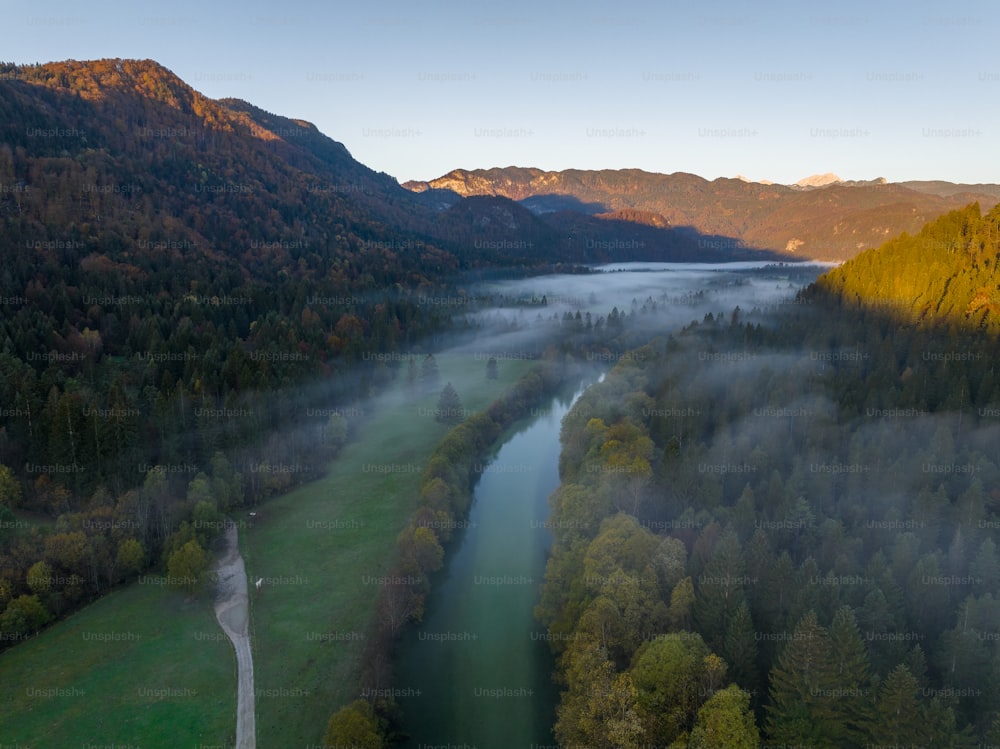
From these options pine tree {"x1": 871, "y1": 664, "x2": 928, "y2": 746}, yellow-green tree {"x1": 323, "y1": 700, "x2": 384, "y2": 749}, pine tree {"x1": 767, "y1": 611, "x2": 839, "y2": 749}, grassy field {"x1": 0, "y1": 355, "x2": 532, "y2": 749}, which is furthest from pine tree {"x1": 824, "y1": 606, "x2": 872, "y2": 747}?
grassy field {"x1": 0, "y1": 355, "x2": 532, "y2": 749}

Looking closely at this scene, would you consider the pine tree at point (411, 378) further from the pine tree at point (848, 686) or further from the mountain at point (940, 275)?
the mountain at point (940, 275)

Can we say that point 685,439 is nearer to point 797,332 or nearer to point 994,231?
point 797,332

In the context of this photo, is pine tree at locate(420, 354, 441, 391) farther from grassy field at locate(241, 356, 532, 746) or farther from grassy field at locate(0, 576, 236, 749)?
grassy field at locate(0, 576, 236, 749)

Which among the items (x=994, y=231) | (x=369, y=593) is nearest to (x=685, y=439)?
(x=369, y=593)

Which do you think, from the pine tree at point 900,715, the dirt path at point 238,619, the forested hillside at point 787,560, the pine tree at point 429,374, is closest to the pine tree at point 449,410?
the pine tree at point 429,374

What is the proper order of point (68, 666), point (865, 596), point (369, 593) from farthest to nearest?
point (369, 593) < point (68, 666) < point (865, 596)

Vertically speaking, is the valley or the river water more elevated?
the valley
